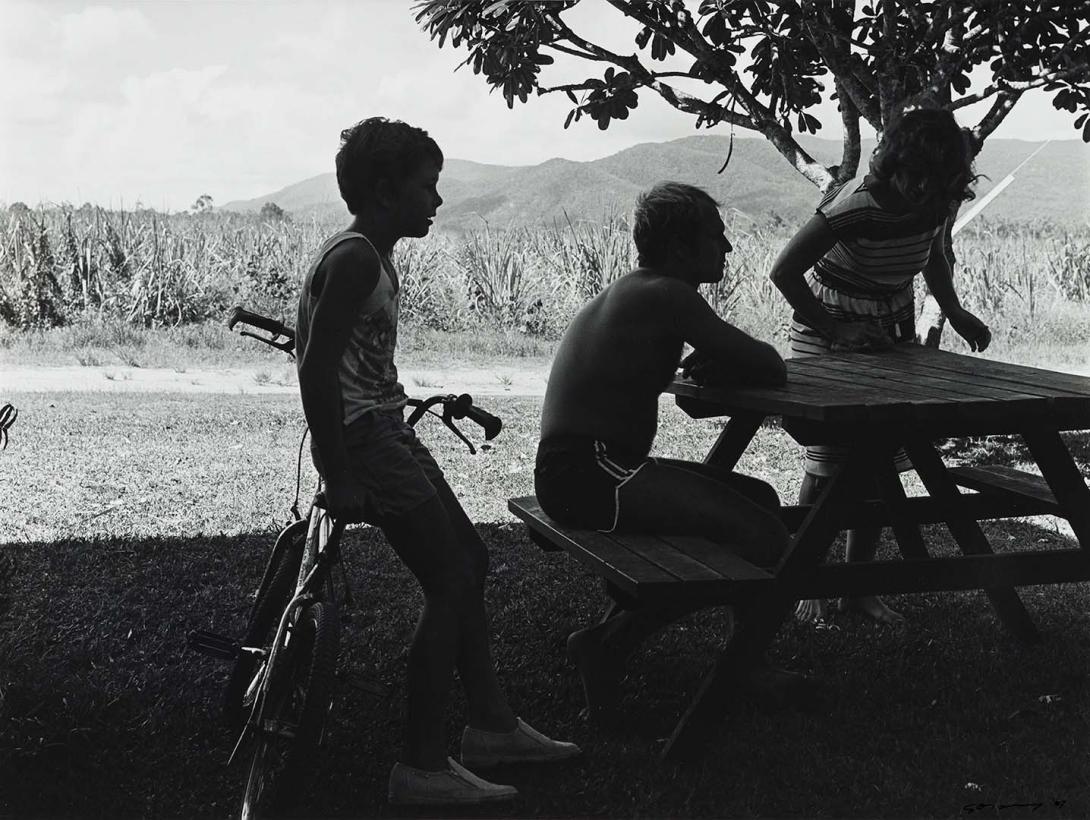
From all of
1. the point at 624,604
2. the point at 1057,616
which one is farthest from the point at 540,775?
the point at 1057,616

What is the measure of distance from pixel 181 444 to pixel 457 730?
5.24 meters

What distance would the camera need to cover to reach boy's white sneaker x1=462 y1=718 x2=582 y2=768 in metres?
3.27

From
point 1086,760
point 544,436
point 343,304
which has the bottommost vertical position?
point 1086,760

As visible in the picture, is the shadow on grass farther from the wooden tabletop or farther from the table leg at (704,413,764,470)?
the wooden tabletop

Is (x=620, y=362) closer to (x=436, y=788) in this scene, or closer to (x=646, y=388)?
(x=646, y=388)

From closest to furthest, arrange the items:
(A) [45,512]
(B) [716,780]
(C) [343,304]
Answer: (C) [343,304] < (B) [716,780] < (A) [45,512]

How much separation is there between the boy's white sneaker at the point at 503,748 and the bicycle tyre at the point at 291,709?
48 centimetres

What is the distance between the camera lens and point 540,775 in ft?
10.8

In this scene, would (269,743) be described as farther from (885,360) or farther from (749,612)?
(885,360)

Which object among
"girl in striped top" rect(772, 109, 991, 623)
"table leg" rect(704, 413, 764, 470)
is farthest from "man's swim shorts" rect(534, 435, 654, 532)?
"girl in striped top" rect(772, 109, 991, 623)

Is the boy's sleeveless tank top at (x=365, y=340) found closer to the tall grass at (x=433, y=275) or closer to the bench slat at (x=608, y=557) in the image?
the bench slat at (x=608, y=557)

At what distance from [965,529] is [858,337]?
81cm

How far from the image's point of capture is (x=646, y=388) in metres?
3.51
